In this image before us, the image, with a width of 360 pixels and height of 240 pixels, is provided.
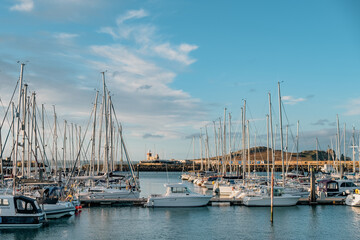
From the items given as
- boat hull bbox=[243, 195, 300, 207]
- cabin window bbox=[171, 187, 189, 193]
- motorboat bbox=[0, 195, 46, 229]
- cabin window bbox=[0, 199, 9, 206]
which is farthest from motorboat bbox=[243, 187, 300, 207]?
cabin window bbox=[0, 199, 9, 206]

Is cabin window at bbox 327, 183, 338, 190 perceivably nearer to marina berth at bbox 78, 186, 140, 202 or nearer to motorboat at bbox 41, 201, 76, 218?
marina berth at bbox 78, 186, 140, 202

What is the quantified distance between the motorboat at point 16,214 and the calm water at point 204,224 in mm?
597

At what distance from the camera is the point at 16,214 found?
30.7 metres

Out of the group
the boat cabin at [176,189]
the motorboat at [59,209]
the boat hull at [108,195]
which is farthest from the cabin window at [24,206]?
the boat cabin at [176,189]

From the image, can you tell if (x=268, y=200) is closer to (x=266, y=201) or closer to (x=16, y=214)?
(x=266, y=201)

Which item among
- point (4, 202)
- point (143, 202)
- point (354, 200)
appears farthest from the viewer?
point (143, 202)

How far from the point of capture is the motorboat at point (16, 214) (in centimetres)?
3055

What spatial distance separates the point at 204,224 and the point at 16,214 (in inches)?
598

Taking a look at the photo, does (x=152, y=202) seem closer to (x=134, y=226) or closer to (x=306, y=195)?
(x=134, y=226)

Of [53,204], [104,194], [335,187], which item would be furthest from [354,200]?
[53,204]

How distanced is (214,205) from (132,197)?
9759 millimetres

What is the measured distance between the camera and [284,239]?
2866 cm

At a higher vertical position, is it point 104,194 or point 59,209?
point 104,194

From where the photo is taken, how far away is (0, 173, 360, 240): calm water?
98.6 feet
